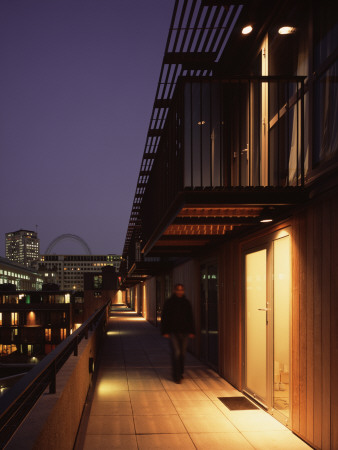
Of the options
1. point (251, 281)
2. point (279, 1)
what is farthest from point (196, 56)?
point (251, 281)

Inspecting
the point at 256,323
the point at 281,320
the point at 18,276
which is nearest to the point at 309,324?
the point at 281,320

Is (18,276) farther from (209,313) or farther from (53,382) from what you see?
(53,382)

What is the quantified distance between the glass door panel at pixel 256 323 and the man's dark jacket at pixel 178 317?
1123 millimetres

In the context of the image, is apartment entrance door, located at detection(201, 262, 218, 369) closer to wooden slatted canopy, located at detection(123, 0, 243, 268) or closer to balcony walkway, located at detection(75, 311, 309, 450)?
balcony walkway, located at detection(75, 311, 309, 450)

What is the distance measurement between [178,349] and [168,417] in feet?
6.97

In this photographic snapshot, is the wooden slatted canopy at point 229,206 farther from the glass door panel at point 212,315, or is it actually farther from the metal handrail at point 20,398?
the glass door panel at point 212,315

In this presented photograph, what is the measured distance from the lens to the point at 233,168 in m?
8.04

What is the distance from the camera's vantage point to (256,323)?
24.2 feet

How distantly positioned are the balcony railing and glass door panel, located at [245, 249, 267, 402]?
4.30 ft

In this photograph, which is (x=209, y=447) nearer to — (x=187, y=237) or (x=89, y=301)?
(x=187, y=237)

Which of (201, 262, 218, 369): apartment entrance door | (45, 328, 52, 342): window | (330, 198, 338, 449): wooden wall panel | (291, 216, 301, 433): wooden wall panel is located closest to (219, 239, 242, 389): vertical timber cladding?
(201, 262, 218, 369): apartment entrance door

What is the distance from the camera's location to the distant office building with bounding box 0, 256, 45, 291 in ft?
407

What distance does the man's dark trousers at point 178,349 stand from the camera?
835 cm

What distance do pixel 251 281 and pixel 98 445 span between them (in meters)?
3.68
